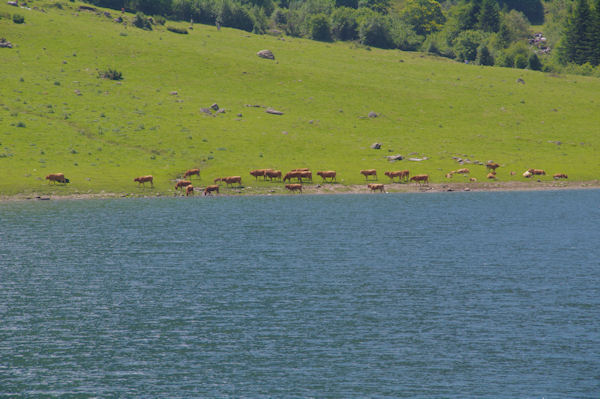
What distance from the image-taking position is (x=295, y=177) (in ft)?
294

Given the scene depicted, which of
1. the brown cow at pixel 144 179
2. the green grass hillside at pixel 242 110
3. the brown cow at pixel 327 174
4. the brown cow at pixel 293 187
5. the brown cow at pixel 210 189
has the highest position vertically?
the green grass hillside at pixel 242 110

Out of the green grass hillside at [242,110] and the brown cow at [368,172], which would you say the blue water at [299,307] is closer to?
the brown cow at [368,172]

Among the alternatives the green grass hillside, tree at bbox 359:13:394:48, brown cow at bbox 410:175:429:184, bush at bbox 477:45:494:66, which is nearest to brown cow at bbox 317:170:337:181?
the green grass hillside

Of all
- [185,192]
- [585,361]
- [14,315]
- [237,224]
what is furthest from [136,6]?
[585,361]

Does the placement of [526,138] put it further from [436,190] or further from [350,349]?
[350,349]

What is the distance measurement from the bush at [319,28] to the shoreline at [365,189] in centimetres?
10191

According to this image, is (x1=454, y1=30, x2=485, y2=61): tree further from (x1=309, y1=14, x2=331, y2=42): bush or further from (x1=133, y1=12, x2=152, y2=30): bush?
(x1=133, y1=12, x2=152, y2=30): bush

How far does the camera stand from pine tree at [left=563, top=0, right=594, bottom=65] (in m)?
171

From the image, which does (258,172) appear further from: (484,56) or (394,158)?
(484,56)

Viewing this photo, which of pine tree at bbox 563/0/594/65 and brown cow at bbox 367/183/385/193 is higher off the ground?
pine tree at bbox 563/0/594/65

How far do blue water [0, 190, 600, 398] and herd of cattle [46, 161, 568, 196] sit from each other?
18.6 meters

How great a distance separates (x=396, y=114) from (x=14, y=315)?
95.4 metres

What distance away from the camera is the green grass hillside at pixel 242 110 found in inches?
3701

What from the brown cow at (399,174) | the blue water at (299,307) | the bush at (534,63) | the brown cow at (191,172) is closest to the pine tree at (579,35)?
the bush at (534,63)
